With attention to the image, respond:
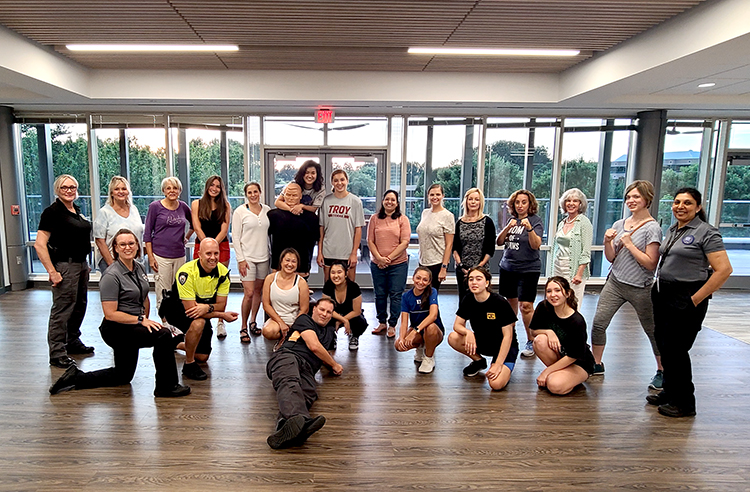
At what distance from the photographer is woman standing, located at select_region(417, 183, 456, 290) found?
4375 mm

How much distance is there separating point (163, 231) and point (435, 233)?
2599 mm

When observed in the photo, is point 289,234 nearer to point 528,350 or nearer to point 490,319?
point 490,319

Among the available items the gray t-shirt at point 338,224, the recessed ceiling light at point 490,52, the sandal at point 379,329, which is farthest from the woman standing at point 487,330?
the recessed ceiling light at point 490,52

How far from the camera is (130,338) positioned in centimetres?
325

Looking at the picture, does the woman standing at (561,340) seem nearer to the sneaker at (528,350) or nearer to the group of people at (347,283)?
the group of people at (347,283)

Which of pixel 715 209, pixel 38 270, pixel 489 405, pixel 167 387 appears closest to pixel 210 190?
pixel 167 387

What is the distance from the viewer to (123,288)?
10.6 feet

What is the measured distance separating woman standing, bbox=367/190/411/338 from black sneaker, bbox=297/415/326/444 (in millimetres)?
2014

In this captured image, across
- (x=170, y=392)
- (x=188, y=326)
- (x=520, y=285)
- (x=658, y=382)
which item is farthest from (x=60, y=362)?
(x=658, y=382)

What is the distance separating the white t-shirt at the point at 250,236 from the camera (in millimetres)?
4367

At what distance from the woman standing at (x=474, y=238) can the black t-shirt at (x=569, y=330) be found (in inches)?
30.5

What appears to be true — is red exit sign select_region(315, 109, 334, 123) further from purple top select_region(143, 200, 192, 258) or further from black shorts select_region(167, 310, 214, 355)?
black shorts select_region(167, 310, 214, 355)

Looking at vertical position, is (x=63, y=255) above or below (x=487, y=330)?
above

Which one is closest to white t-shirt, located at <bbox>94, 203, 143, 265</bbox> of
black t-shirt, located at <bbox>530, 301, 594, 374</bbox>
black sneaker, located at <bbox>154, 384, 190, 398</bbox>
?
black sneaker, located at <bbox>154, 384, 190, 398</bbox>
